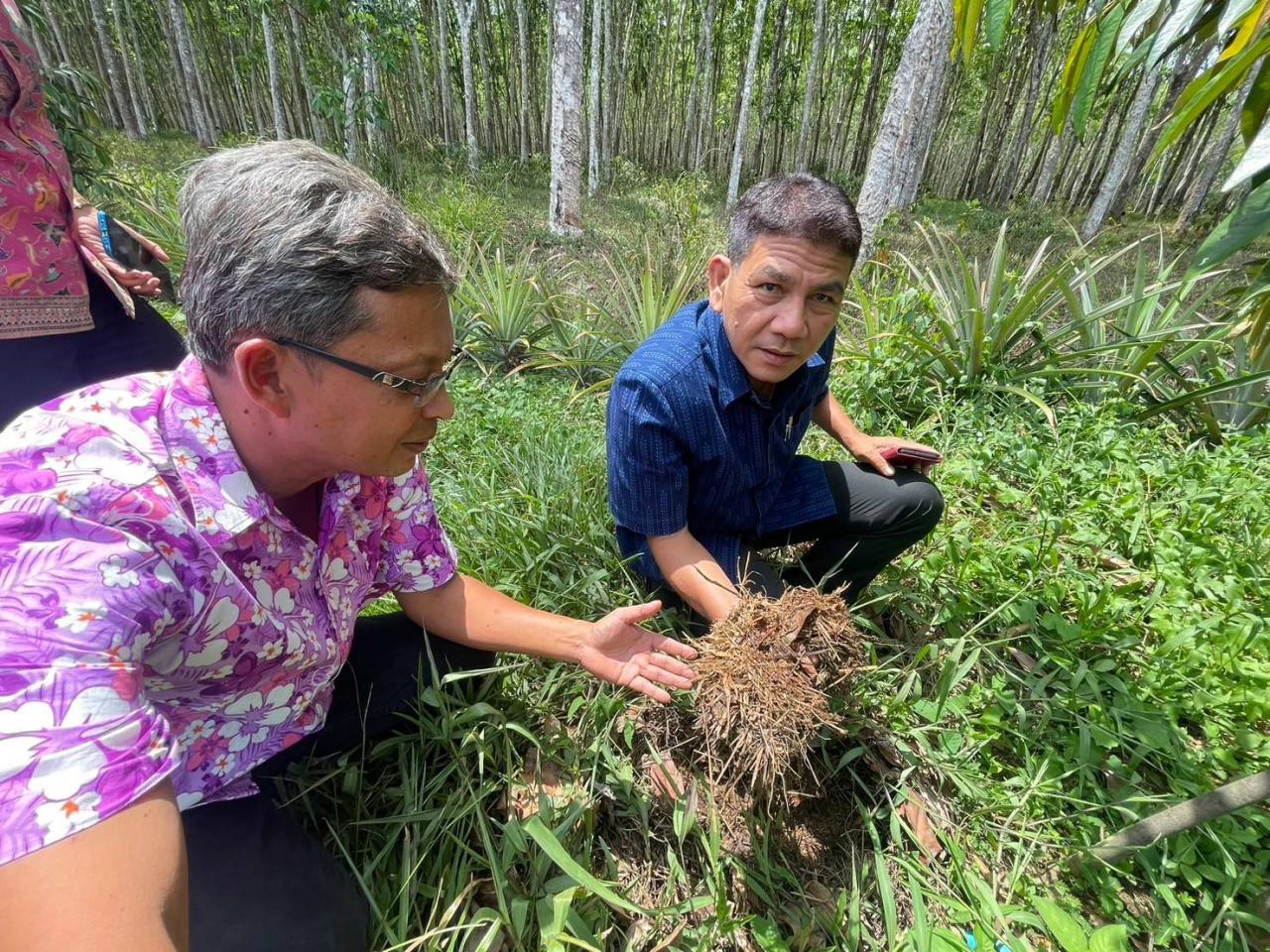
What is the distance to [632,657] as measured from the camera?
135 centimetres

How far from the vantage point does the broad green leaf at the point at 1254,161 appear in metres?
0.55

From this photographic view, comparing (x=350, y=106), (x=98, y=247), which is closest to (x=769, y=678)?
(x=98, y=247)

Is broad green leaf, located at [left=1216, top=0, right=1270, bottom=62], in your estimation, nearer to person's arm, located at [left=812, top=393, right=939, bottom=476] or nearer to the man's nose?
the man's nose

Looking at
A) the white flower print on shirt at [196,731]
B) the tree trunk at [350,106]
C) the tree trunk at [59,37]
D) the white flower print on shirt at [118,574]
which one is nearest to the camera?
the white flower print on shirt at [118,574]

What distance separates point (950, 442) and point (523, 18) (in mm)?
12983

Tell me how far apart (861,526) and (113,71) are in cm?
1788

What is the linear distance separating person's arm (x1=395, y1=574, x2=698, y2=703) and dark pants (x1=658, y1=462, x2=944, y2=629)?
22.3 inches

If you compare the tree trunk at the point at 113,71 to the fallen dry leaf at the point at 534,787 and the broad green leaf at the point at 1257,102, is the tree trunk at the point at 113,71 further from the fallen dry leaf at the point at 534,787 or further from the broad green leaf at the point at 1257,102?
the broad green leaf at the point at 1257,102

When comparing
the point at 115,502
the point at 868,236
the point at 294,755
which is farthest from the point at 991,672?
the point at 868,236

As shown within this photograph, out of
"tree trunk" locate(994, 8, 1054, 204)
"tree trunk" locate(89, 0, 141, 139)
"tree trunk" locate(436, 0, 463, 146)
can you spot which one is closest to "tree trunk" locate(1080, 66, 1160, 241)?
"tree trunk" locate(994, 8, 1054, 204)

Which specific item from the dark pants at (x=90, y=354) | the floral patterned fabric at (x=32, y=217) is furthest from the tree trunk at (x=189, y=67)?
the dark pants at (x=90, y=354)

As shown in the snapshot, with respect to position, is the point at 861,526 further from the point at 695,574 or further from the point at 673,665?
the point at 673,665

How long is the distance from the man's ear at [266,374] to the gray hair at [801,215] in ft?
3.62

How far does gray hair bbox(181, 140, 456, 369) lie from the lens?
2.82 ft
